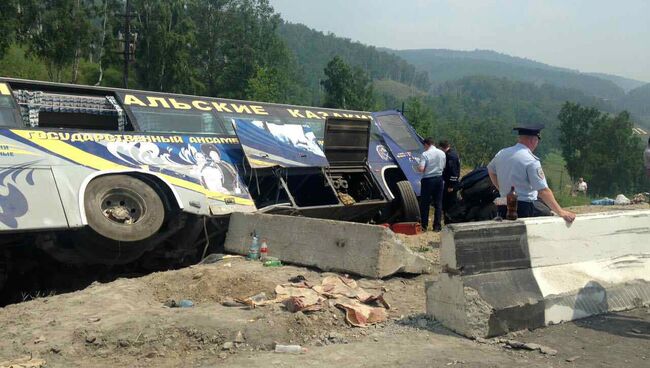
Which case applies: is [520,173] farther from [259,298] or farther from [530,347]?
[259,298]

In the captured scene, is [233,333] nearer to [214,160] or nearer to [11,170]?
[11,170]

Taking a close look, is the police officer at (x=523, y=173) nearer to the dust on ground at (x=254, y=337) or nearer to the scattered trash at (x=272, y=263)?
the dust on ground at (x=254, y=337)

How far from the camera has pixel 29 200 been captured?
6.34m

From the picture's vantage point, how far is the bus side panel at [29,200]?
6160mm

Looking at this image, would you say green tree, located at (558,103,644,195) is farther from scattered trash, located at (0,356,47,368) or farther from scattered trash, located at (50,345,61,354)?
scattered trash, located at (0,356,47,368)

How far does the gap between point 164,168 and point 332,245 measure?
8.52ft

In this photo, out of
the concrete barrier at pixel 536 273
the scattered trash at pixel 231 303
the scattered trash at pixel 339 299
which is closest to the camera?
the concrete barrier at pixel 536 273

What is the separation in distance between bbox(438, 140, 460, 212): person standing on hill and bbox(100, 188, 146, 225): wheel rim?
6.32m

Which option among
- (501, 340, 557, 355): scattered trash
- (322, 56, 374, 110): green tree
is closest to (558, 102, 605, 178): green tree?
(322, 56, 374, 110): green tree

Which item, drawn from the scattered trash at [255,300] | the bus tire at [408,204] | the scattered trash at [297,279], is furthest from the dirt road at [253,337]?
the bus tire at [408,204]

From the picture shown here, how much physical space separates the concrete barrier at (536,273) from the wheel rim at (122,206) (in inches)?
156

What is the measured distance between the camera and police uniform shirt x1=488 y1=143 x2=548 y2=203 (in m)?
5.61

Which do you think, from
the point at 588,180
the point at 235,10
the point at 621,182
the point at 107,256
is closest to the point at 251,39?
the point at 235,10

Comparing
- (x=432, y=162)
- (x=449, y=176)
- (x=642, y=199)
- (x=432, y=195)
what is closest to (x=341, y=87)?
(x=642, y=199)
